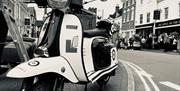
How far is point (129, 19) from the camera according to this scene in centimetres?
5772

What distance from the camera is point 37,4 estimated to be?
17.0ft

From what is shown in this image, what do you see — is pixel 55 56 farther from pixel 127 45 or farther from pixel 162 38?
pixel 127 45

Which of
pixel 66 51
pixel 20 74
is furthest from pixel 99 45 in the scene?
pixel 20 74

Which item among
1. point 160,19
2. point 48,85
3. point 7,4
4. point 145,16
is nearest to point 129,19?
point 145,16

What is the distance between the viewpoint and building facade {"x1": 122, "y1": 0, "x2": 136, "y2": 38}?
181ft

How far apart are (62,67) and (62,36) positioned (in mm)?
450

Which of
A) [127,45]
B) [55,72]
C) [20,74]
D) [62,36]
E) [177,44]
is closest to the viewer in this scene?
[20,74]

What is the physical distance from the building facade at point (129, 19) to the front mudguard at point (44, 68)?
162 feet

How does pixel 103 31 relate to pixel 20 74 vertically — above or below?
above

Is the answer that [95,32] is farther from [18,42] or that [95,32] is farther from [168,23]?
[168,23]

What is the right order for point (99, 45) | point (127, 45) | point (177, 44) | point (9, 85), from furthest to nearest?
point (127, 45) → point (177, 44) → point (9, 85) → point (99, 45)

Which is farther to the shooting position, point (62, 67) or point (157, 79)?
point (157, 79)

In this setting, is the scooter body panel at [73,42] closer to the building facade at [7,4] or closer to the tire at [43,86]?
the tire at [43,86]

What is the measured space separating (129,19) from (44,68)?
176 feet
